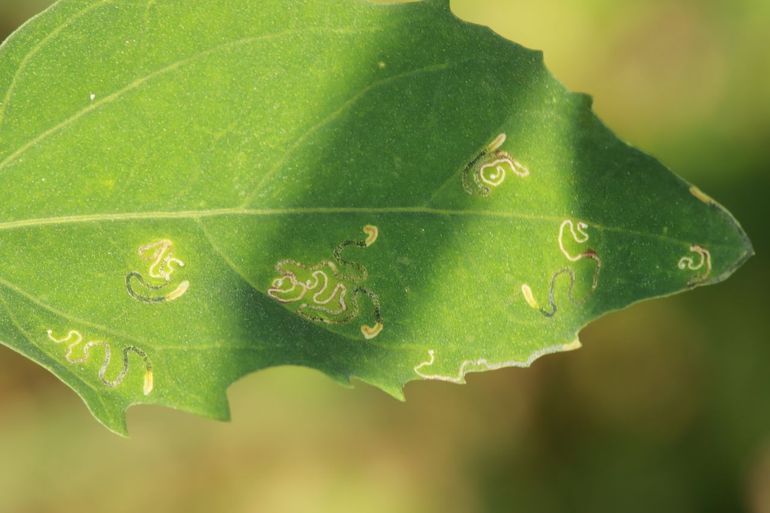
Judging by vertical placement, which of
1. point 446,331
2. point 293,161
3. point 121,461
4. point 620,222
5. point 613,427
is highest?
point 293,161

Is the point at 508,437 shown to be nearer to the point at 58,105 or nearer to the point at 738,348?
the point at 738,348

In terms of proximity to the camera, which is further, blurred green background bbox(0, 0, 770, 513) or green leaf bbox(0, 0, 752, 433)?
blurred green background bbox(0, 0, 770, 513)

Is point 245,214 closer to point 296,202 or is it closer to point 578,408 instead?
point 296,202

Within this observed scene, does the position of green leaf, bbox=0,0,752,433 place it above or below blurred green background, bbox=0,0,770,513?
above

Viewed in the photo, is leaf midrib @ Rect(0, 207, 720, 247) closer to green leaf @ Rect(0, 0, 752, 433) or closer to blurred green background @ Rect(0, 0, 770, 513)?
green leaf @ Rect(0, 0, 752, 433)

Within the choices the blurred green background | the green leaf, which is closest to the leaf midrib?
the green leaf

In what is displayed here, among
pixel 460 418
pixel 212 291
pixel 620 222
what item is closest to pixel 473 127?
pixel 620 222

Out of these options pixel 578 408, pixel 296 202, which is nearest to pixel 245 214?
pixel 296 202
